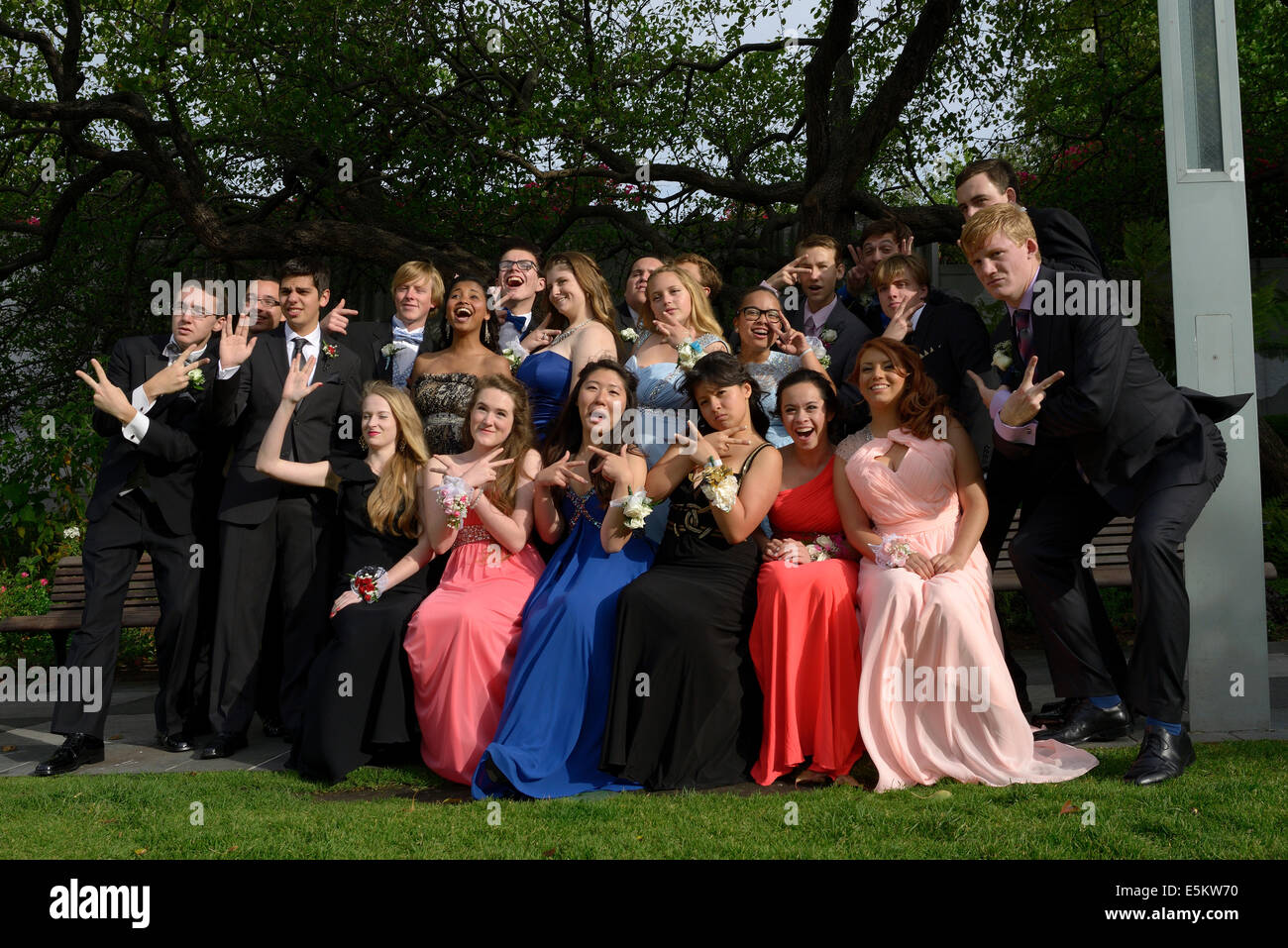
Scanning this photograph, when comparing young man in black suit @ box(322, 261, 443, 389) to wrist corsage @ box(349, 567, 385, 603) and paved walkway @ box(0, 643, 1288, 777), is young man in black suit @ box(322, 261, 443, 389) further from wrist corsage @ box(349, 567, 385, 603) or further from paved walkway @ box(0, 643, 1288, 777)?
paved walkway @ box(0, 643, 1288, 777)

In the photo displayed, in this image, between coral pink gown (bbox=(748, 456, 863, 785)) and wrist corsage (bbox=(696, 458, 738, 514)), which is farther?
wrist corsage (bbox=(696, 458, 738, 514))

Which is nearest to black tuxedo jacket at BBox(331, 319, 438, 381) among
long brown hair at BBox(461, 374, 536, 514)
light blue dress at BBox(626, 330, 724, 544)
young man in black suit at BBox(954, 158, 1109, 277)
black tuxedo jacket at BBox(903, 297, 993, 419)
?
long brown hair at BBox(461, 374, 536, 514)

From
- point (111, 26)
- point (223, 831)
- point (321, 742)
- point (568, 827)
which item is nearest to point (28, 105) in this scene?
point (111, 26)

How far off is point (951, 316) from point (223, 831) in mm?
4113

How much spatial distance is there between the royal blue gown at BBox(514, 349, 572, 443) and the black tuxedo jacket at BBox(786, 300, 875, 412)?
1440 mm

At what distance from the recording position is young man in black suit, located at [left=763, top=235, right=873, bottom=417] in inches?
255

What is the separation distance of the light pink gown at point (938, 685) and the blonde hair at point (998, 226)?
1.16 metres

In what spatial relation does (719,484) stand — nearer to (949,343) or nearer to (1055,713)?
(949,343)

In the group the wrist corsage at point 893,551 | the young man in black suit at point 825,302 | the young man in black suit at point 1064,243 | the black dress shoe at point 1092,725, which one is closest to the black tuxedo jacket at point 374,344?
the young man in black suit at point 825,302

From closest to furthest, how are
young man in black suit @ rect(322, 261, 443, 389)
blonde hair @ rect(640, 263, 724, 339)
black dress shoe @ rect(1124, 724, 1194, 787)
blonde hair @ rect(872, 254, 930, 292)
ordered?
black dress shoe @ rect(1124, 724, 1194, 787), blonde hair @ rect(872, 254, 930, 292), blonde hair @ rect(640, 263, 724, 339), young man in black suit @ rect(322, 261, 443, 389)

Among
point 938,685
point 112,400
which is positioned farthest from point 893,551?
point 112,400

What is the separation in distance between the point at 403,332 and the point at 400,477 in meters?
Answer: 1.37

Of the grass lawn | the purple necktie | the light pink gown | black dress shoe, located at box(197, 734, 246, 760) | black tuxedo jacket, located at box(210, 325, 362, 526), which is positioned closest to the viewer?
the grass lawn

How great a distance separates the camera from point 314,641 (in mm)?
6391
